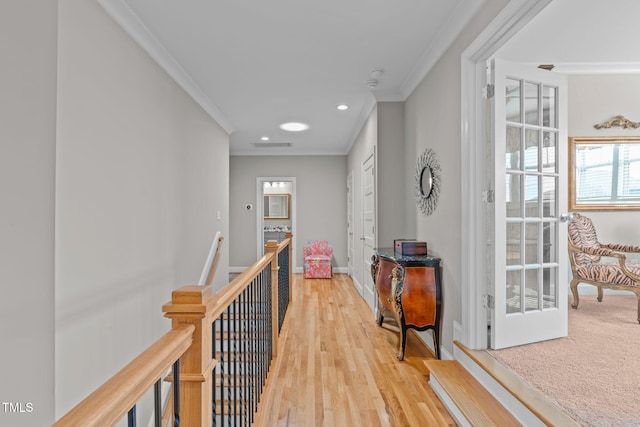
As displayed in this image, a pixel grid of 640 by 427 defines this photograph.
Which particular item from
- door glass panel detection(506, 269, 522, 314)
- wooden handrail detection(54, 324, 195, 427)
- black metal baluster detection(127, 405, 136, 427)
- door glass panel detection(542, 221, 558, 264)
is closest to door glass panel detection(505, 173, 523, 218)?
door glass panel detection(542, 221, 558, 264)

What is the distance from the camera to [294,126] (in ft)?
17.1

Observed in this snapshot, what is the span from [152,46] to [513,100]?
2.77m

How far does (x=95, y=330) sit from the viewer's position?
79.1 inches

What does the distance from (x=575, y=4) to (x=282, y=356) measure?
3.24 meters

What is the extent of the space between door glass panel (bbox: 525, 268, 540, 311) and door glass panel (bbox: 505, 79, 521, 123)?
1068 millimetres

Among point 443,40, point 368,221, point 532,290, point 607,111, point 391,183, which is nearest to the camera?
point 532,290

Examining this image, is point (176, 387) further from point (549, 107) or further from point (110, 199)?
point (549, 107)

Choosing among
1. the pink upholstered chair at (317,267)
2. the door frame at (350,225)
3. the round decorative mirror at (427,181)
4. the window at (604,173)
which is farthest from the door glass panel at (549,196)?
the pink upholstered chair at (317,267)

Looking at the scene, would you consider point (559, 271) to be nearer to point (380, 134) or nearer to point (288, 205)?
point (380, 134)

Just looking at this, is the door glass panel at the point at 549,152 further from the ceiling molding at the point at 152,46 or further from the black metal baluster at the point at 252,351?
the ceiling molding at the point at 152,46

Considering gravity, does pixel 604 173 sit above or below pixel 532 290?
above

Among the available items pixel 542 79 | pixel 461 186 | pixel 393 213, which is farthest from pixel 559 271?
pixel 393 213

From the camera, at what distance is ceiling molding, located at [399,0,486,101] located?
2.16m

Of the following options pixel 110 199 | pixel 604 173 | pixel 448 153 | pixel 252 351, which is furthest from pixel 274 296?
pixel 604 173
